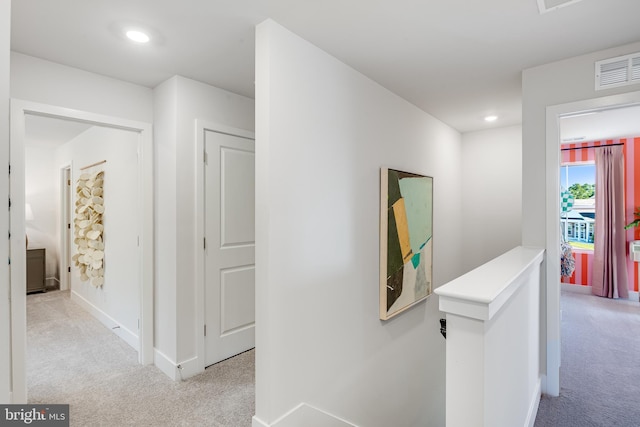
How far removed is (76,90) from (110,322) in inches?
99.0

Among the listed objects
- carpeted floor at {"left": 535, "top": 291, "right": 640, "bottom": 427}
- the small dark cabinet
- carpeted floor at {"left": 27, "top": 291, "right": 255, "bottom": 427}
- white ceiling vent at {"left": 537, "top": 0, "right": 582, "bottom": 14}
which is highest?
white ceiling vent at {"left": 537, "top": 0, "right": 582, "bottom": 14}

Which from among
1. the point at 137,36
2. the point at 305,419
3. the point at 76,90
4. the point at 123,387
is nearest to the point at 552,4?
the point at 137,36

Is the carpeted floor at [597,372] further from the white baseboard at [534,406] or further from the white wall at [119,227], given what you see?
the white wall at [119,227]

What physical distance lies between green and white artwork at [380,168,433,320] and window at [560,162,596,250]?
3116 mm

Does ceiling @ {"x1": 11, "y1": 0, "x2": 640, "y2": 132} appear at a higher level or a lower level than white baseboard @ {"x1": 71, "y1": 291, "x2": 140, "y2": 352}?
higher

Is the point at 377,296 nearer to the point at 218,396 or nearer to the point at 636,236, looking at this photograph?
the point at 218,396

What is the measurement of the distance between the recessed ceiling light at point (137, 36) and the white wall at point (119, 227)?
1.27 m

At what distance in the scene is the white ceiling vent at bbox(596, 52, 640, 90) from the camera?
203cm

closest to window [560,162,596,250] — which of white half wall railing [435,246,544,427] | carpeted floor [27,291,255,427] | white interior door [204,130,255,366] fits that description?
white half wall railing [435,246,544,427]

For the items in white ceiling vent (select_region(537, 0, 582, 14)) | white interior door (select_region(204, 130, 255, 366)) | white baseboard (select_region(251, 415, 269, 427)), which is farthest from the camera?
white interior door (select_region(204, 130, 255, 366))

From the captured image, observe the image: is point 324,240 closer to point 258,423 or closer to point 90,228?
point 258,423

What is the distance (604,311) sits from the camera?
403cm

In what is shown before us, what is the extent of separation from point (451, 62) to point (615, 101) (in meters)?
1.06

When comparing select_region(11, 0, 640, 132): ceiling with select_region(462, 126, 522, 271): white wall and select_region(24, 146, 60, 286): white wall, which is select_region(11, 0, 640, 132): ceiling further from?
select_region(24, 146, 60, 286): white wall
